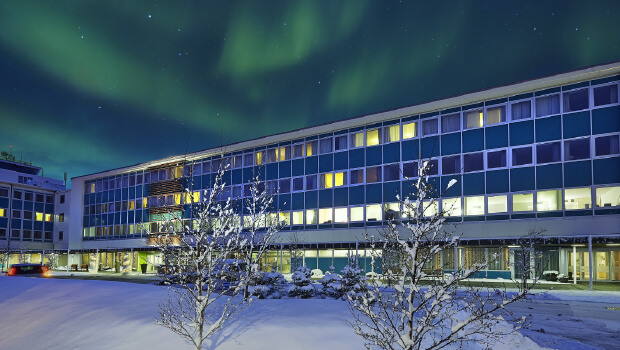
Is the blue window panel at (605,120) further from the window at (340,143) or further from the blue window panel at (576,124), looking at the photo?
the window at (340,143)

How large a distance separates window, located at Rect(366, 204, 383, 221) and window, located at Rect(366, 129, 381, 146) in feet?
17.9

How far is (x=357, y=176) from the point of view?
142 ft

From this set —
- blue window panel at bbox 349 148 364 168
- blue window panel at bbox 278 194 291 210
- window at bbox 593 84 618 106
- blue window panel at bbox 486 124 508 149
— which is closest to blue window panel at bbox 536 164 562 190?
blue window panel at bbox 486 124 508 149

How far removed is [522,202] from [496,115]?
6.70 metres

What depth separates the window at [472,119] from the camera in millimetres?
36938

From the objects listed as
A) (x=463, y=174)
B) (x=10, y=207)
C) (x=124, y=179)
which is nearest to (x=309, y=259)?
(x=463, y=174)

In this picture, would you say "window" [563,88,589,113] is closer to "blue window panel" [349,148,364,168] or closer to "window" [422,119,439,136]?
"window" [422,119,439,136]

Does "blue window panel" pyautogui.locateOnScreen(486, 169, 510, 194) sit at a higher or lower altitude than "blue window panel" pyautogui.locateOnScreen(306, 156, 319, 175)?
lower

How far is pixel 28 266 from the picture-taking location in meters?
44.8

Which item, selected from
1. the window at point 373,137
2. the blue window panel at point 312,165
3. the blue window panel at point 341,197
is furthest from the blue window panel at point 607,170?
the blue window panel at point 312,165

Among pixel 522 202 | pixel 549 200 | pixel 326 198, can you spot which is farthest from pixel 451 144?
pixel 326 198

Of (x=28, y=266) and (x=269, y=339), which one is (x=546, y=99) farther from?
(x=28, y=266)

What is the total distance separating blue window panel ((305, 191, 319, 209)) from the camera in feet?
151

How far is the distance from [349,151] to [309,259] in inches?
445
